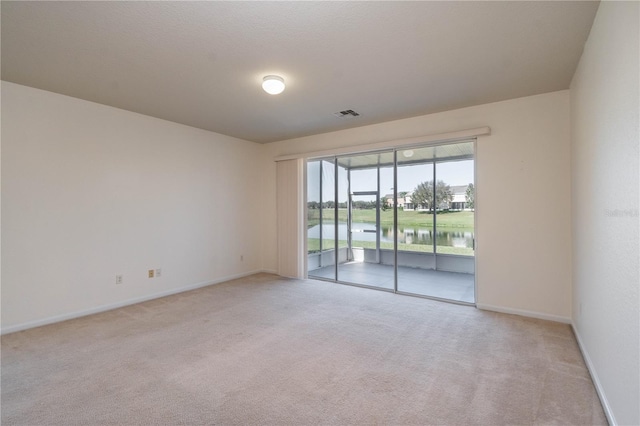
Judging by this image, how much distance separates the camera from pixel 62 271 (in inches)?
139

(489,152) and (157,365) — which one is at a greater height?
(489,152)

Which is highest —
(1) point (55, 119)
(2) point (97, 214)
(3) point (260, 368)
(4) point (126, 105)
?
(4) point (126, 105)

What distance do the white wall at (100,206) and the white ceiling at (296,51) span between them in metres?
0.42

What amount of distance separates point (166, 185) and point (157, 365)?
2.87 m

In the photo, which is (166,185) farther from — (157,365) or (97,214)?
(157,365)

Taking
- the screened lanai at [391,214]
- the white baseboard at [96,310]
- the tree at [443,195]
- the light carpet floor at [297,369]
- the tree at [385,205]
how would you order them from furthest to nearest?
1. the tree at [443,195]
2. the tree at [385,205]
3. the screened lanai at [391,214]
4. the white baseboard at [96,310]
5. the light carpet floor at [297,369]

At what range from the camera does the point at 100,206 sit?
3.87 meters

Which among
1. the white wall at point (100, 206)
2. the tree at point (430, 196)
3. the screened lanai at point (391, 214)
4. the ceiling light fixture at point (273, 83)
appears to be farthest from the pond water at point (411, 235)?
the ceiling light fixture at point (273, 83)

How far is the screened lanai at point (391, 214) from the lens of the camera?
570cm

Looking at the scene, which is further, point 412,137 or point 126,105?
point 412,137

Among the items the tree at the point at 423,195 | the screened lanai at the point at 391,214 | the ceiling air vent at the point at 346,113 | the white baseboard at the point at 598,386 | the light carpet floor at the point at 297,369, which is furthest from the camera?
the tree at the point at 423,195

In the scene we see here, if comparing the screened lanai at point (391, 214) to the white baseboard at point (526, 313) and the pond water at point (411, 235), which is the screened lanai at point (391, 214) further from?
the white baseboard at point (526, 313)

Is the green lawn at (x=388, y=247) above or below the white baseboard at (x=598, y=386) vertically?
above

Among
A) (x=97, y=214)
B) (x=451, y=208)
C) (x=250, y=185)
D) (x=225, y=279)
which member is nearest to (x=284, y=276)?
(x=225, y=279)
